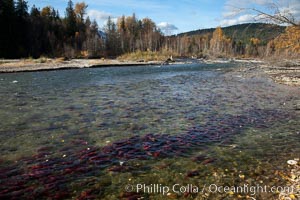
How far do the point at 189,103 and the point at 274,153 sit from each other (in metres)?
9.21

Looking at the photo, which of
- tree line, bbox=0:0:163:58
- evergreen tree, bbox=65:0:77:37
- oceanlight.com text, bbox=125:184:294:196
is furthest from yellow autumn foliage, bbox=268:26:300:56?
evergreen tree, bbox=65:0:77:37

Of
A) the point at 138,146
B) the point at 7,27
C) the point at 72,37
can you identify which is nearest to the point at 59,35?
the point at 72,37

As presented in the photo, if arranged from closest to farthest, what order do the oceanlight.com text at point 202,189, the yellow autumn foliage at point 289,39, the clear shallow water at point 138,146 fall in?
the oceanlight.com text at point 202,189, the clear shallow water at point 138,146, the yellow autumn foliage at point 289,39

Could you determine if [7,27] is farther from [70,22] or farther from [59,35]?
[70,22]

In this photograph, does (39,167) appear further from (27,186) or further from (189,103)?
(189,103)

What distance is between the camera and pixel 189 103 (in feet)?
60.3

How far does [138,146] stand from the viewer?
10.1 m

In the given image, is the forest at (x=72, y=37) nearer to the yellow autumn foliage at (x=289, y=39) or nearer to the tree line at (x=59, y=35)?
the tree line at (x=59, y=35)

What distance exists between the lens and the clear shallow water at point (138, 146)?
7359 millimetres

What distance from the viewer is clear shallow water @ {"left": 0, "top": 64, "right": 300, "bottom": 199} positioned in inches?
290

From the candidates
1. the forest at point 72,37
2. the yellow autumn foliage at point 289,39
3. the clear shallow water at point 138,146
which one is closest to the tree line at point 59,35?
the forest at point 72,37

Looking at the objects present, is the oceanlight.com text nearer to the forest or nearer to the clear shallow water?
the clear shallow water

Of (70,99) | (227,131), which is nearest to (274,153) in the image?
(227,131)

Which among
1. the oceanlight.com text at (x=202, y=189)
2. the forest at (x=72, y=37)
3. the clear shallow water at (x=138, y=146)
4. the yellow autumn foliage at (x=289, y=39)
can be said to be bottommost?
the oceanlight.com text at (x=202, y=189)
